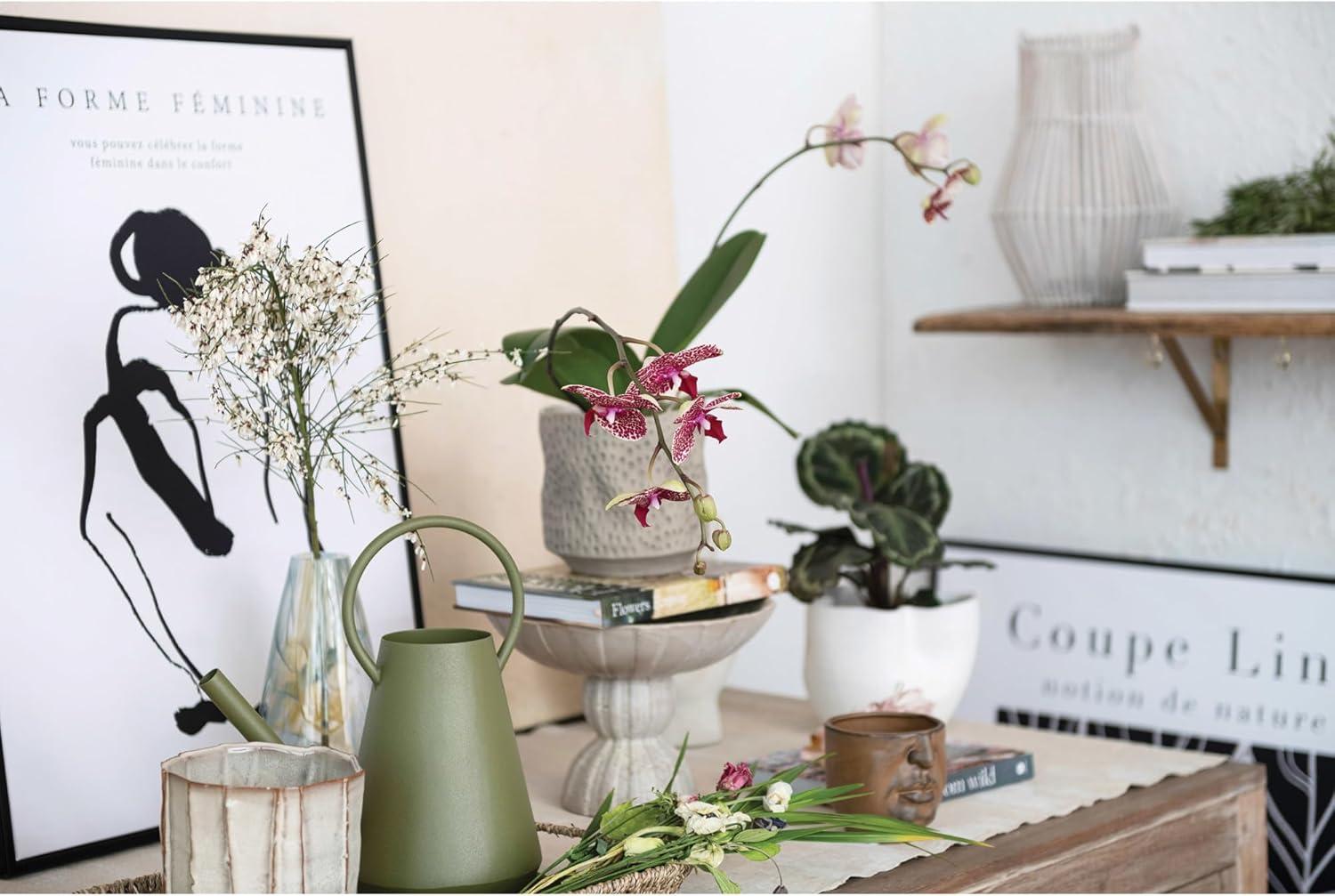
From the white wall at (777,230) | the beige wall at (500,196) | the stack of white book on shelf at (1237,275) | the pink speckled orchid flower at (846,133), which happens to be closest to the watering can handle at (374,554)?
the beige wall at (500,196)

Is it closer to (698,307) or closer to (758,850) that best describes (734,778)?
(758,850)

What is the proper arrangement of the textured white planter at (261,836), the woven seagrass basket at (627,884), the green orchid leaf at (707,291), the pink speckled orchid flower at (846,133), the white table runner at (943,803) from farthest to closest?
the pink speckled orchid flower at (846,133), the green orchid leaf at (707,291), the white table runner at (943,803), the woven seagrass basket at (627,884), the textured white planter at (261,836)

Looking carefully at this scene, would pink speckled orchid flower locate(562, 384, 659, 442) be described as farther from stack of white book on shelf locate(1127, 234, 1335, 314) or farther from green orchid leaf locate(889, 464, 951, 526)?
stack of white book on shelf locate(1127, 234, 1335, 314)

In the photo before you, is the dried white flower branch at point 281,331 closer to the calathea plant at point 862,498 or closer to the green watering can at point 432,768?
the green watering can at point 432,768

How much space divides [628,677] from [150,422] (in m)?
0.40

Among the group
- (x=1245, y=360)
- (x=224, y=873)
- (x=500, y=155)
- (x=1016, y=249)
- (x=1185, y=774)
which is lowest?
(x=1185, y=774)

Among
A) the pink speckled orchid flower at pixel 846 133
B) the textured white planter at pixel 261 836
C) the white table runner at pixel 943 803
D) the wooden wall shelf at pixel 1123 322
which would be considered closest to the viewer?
the textured white planter at pixel 261 836

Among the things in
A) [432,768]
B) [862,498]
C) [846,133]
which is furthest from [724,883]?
[846,133]

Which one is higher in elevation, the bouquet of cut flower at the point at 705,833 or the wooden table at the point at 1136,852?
the bouquet of cut flower at the point at 705,833

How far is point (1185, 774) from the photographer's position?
1205mm

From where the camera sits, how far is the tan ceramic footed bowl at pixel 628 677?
101cm

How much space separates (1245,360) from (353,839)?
130 centimetres

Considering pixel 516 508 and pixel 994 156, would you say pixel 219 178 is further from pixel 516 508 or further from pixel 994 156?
pixel 994 156

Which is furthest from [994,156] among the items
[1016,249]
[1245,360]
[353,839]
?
[353,839]
